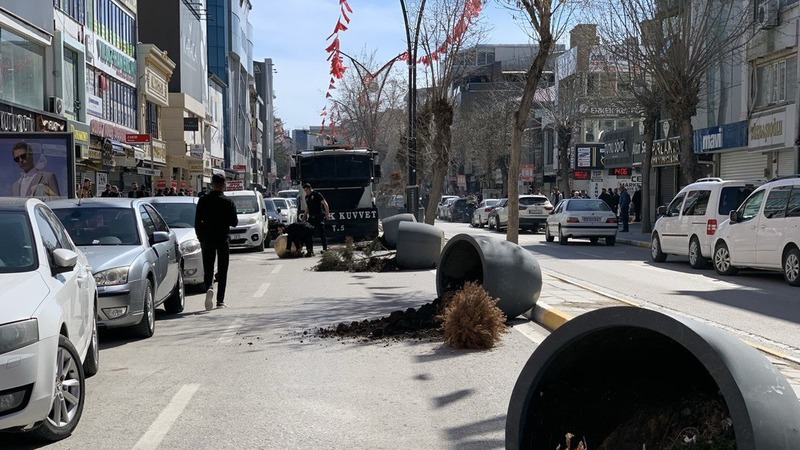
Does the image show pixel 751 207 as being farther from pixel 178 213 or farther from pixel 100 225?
pixel 100 225

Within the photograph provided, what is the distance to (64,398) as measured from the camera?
20.3ft

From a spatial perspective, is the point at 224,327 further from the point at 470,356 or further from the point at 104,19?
the point at 104,19

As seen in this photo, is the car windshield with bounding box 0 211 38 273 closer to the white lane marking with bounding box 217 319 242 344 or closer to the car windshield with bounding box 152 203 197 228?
the white lane marking with bounding box 217 319 242 344

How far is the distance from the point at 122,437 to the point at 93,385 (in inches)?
73.8

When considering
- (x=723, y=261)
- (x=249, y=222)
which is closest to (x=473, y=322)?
(x=723, y=261)

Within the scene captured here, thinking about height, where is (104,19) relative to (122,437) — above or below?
above

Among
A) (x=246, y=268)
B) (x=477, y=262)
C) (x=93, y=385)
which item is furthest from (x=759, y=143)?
(x=93, y=385)

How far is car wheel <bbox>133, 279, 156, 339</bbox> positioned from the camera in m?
10.1

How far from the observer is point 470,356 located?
9227 mm

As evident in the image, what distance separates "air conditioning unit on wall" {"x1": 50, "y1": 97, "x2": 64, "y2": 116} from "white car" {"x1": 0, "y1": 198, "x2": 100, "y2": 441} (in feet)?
77.8

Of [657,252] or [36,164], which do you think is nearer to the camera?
[36,164]

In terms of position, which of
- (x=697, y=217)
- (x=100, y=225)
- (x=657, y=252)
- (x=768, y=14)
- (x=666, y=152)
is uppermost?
(x=768, y=14)

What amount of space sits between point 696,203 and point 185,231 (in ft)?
37.5

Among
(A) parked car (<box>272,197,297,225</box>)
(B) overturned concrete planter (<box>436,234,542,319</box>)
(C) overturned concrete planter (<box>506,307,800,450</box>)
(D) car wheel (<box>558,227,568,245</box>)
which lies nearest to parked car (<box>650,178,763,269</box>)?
(D) car wheel (<box>558,227,568,245</box>)
